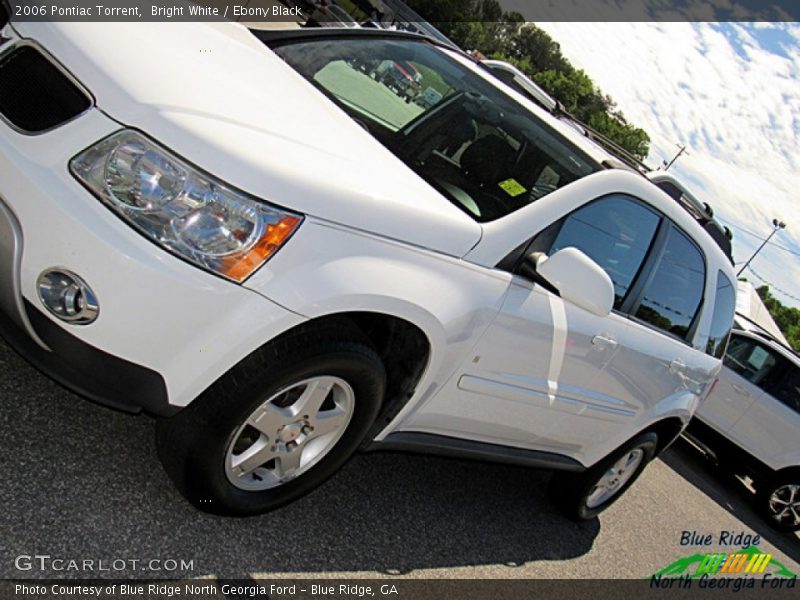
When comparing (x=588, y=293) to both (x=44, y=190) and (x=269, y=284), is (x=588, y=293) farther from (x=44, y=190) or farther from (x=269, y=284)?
(x=44, y=190)

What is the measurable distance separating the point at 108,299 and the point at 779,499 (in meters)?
7.63

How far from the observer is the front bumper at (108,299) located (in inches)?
85.7

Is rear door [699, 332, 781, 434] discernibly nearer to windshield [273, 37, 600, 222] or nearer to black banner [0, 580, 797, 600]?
black banner [0, 580, 797, 600]

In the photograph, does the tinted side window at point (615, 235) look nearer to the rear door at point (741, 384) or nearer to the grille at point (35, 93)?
the grille at point (35, 93)

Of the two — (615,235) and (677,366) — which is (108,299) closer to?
(615,235)

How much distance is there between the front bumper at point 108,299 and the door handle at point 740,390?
7194 mm

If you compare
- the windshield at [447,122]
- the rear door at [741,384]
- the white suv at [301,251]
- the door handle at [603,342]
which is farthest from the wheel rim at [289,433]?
the rear door at [741,384]

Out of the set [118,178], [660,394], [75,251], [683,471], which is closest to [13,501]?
[75,251]

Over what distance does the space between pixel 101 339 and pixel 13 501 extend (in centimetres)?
71

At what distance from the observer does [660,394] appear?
13.8 feet

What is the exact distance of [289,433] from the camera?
270 centimetres

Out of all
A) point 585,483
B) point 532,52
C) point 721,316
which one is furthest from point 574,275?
point 532,52

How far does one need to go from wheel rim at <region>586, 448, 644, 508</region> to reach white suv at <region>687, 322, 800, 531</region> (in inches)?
156

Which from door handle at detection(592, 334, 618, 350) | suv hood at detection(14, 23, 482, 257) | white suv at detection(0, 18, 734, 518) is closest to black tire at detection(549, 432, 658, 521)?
white suv at detection(0, 18, 734, 518)
